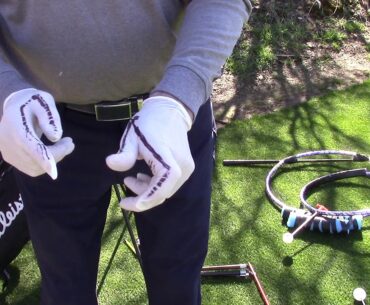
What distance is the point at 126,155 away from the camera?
3.48ft

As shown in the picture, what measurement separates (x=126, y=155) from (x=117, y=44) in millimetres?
288

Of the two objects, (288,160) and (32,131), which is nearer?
(32,131)

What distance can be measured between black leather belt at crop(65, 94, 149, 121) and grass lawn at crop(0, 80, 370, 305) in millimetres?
1176

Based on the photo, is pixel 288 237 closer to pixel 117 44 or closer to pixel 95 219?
pixel 95 219

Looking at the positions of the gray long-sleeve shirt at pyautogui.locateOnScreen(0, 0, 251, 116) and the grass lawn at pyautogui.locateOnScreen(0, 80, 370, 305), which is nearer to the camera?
the gray long-sleeve shirt at pyautogui.locateOnScreen(0, 0, 251, 116)

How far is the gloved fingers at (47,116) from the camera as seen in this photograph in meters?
1.10

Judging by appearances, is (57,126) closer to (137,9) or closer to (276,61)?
(137,9)

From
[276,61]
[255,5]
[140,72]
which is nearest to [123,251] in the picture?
[140,72]

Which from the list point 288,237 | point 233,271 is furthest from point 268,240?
point 233,271

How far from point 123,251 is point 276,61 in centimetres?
212

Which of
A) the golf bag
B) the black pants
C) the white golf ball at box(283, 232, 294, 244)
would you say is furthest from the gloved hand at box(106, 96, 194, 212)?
the white golf ball at box(283, 232, 294, 244)

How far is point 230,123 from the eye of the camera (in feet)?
11.2

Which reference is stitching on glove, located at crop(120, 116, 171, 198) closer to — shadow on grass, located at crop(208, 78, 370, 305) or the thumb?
the thumb

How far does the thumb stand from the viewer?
1.05 m
